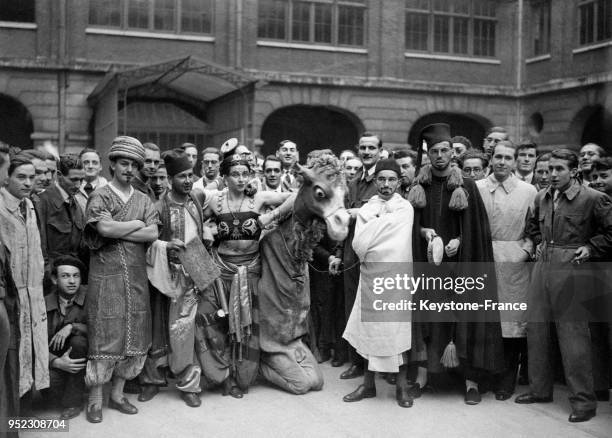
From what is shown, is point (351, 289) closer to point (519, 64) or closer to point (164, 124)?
point (164, 124)

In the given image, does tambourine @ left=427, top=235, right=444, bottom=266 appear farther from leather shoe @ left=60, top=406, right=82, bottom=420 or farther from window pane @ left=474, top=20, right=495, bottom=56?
window pane @ left=474, top=20, right=495, bottom=56

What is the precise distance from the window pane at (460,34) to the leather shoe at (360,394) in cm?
1595

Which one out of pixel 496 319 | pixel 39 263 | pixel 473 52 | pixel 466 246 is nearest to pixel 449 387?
pixel 496 319

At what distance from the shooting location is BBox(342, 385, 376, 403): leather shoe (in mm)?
5727

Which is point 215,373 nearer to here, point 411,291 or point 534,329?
point 411,291

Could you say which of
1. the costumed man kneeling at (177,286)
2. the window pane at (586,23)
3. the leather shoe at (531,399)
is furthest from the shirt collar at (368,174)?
the window pane at (586,23)

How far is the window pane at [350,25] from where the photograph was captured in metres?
18.9

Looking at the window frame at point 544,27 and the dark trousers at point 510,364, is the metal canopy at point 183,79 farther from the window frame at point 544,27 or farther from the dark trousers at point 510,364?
the dark trousers at point 510,364

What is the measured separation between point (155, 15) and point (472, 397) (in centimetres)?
1417

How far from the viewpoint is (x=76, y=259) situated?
5430mm

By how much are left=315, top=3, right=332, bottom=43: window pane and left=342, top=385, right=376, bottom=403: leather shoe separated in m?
14.3

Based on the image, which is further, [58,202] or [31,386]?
[58,202]

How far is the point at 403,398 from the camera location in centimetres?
563

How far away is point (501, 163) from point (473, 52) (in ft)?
49.6
